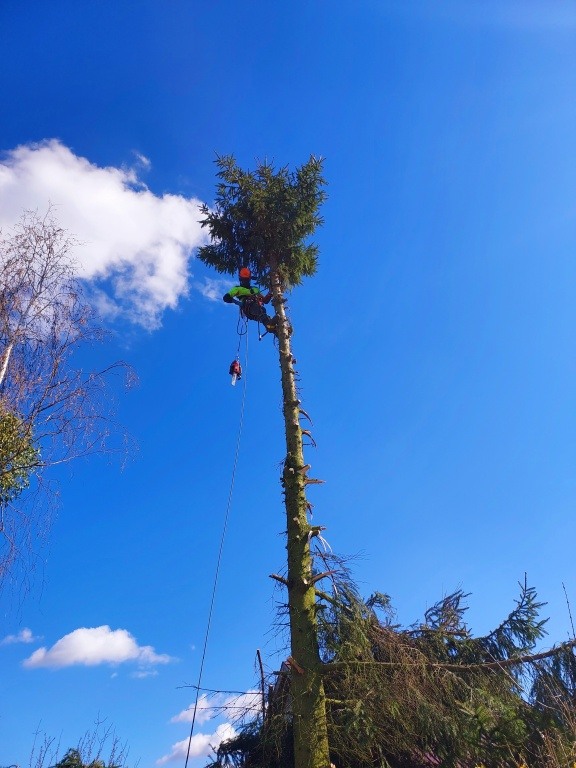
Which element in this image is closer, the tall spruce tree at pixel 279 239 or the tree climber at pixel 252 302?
the tall spruce tree at pixel 279 239

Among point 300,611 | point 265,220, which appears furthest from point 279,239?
point 300,611

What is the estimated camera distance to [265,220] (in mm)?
10430

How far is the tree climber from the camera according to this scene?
9.93 m

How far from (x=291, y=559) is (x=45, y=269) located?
242 inches

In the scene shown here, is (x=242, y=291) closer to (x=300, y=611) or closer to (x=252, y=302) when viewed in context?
(x=252, y=302)

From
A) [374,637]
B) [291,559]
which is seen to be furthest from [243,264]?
[374,637]

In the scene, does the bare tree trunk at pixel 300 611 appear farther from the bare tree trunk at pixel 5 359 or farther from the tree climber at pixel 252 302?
the bare tree trunk at pixel 5 359

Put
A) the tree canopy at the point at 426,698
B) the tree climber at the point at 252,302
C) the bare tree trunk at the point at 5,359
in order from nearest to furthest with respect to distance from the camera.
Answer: the tree canopy at the point at 426,698 < the bare tree trunk at the point at 5,359 < the tree climber at the point at 252,302

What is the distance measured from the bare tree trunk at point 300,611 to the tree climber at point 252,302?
1367 mm

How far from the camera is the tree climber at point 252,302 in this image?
32.6 feet

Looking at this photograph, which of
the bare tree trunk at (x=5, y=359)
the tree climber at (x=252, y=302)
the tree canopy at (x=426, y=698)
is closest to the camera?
the tree canopy at (x=426, y=698)

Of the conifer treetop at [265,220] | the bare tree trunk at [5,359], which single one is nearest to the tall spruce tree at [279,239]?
the conifer treetop at [265,220]

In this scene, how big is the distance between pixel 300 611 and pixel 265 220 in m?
7.21

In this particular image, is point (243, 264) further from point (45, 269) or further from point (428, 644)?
point (428, 644)
